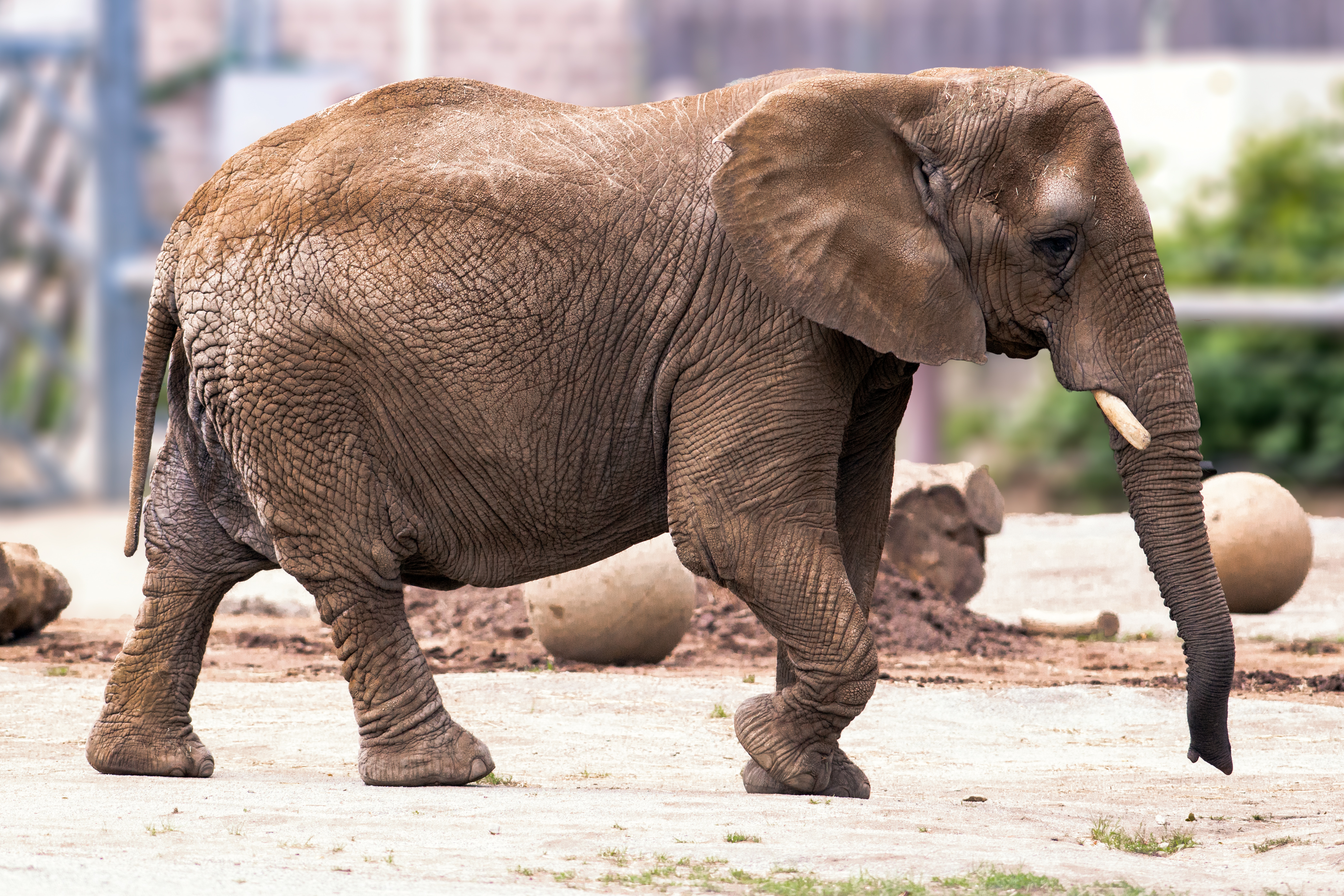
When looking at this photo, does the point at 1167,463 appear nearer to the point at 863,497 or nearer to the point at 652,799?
the point at 863,497

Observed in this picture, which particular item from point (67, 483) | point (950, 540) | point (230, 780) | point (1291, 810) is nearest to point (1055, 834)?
point (1291, 810)

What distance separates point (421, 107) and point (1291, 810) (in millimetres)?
4108

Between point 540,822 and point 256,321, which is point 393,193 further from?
point 540,822

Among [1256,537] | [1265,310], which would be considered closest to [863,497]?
[1256,537]

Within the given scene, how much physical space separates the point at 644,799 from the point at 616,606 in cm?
362

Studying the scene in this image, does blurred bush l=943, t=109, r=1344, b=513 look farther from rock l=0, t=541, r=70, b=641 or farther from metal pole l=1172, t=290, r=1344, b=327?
rock l=0, t=541, r=70, b=641

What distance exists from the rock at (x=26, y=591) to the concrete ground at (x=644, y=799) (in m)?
1.24

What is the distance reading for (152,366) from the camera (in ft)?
24.7

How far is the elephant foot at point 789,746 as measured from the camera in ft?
22.8

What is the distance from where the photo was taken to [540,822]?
20.7ft

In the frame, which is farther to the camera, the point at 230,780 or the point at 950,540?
the point at 950,540

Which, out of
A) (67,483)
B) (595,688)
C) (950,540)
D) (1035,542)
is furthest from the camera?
(67,483)

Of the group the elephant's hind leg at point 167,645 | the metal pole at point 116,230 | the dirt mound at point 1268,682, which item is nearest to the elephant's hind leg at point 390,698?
the elephant's hind leg at point 167,645

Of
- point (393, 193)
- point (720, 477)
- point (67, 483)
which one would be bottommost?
point (67, 483)
